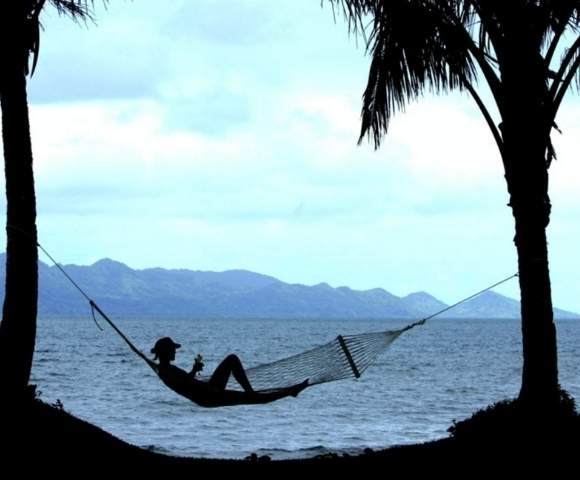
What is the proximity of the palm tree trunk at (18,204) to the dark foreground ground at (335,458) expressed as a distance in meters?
0.58

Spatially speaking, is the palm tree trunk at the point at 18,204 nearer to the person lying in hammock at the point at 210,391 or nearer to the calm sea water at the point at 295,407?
the person lying in hammock at the point at 210,391

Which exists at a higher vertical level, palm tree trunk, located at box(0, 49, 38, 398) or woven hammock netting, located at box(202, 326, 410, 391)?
palm tree trunk, located at box(0, 49, 38, 398)

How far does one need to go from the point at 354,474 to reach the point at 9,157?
3814 millimetres

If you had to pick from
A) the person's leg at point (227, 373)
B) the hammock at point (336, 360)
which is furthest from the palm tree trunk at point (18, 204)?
the person's leg at point (227, 373)

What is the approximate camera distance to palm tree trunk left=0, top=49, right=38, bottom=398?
820 centimetres

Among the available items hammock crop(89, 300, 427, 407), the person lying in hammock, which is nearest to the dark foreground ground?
the person lying in hammock

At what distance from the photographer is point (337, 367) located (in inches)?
375

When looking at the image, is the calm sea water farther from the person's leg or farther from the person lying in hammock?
the person lying in hammock

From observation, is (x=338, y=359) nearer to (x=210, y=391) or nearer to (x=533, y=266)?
(x=210, y=391)

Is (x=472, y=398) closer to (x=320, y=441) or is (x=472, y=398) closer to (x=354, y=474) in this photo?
(x=320, y=441)

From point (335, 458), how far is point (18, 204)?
3.42 m

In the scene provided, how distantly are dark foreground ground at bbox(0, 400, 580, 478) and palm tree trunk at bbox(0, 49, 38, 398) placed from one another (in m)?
0.58

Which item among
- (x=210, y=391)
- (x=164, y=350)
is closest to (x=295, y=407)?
(x=164, y=350)

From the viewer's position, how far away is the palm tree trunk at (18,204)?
820 cm
